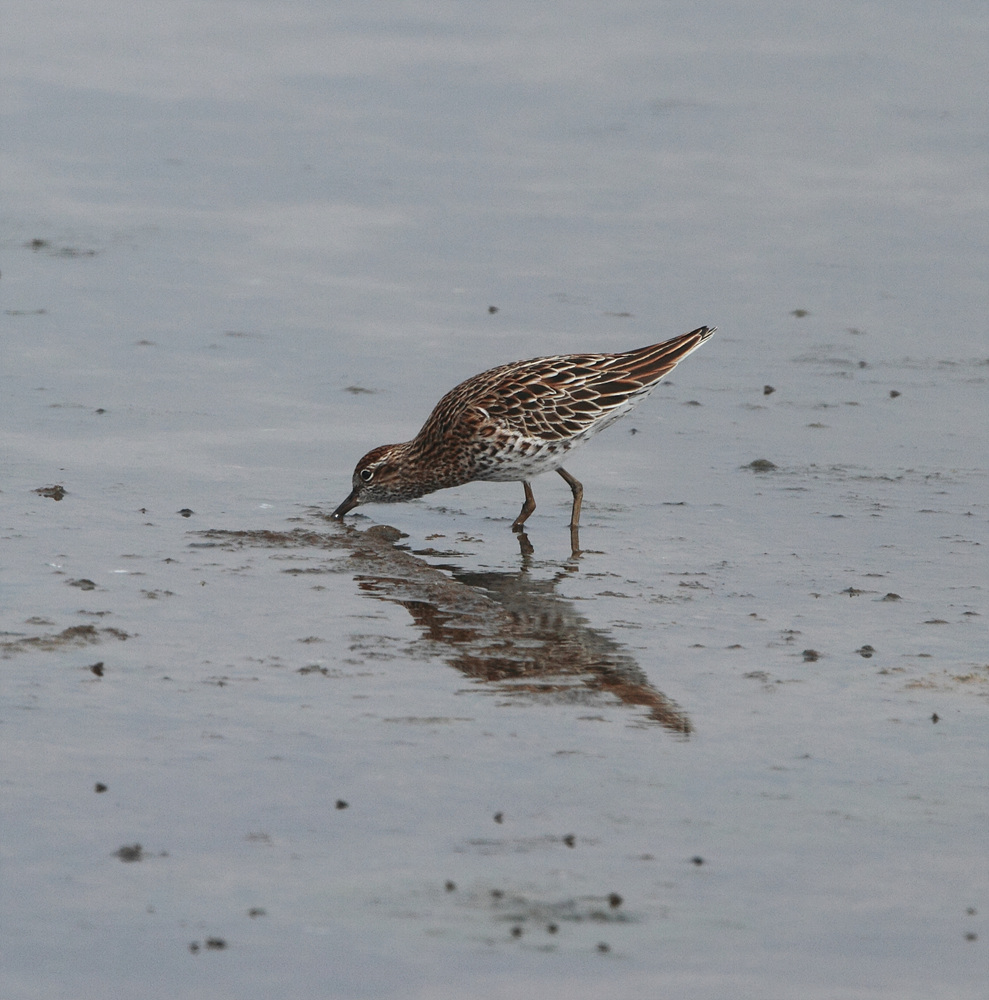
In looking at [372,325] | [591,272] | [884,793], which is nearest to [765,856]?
[884,793]

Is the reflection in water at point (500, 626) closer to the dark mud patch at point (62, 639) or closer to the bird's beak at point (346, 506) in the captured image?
the bird's beak at point (346, 506)

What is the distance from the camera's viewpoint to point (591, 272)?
16.9 m

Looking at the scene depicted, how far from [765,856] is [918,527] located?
205 inches

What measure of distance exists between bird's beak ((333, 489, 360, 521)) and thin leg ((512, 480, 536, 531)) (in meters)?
1.05

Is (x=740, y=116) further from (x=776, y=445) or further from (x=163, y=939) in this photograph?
(x=163, y=939)

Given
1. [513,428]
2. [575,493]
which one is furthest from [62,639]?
[575,493]

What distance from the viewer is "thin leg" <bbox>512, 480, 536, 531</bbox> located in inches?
460

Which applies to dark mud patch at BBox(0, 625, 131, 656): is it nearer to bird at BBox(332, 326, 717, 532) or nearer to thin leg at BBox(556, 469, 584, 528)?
bird at BBox(332, 326, 717, 532)

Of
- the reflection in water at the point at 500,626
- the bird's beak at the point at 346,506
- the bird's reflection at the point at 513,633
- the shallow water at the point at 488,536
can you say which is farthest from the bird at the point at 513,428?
the bird's reflection at the point at 513,633

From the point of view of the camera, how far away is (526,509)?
11.8m

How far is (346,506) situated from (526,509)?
1187mm

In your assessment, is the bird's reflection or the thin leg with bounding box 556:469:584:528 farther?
the thin leg with bounding box 556:469:584:528

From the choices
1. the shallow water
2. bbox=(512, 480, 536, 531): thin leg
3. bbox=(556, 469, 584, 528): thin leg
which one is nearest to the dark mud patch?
the shallow water

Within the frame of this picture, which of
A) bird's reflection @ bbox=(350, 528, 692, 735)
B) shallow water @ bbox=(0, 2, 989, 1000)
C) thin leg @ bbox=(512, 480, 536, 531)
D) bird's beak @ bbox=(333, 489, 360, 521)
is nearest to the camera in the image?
shallow water @ bbox=(0, 2, 989, 1000)
